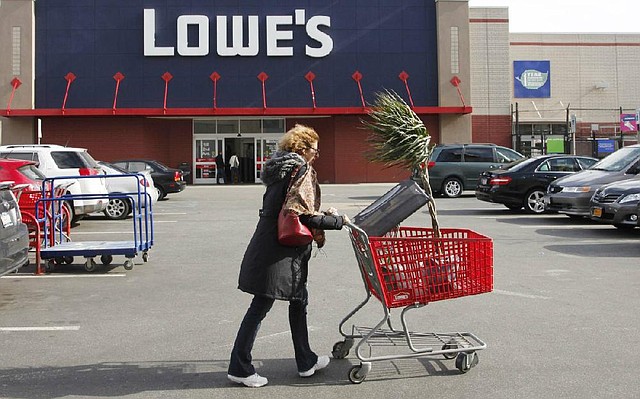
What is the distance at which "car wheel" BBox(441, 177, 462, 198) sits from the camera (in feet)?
78.2

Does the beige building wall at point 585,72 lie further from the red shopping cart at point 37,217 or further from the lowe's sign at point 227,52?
the red shopping cart at point 37,217

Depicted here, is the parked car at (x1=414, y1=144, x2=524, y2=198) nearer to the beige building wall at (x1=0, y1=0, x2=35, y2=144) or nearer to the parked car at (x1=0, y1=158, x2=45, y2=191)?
the parked car at (x1=0, y1=158, x2=45, y2=191)

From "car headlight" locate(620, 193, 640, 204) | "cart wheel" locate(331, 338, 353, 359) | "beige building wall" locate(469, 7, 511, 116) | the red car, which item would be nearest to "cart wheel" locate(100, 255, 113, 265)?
the red car

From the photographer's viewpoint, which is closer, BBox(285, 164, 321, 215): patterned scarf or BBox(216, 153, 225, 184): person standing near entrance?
BBox(285, 164, 321, 215): patterned scarf

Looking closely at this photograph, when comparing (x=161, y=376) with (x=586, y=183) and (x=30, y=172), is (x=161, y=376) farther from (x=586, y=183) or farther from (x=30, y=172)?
(x=586, y=183)

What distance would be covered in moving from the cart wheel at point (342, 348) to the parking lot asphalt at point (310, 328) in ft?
0.20

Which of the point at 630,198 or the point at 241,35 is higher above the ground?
the point at 241,35

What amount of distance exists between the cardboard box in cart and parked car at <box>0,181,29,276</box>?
386 centimetres

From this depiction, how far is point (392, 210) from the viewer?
5305 millimetres

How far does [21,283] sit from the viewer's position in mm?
9297

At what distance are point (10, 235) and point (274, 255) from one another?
3.71 m

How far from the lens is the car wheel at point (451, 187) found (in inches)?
939

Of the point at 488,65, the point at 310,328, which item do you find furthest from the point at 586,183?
the point at 488,65

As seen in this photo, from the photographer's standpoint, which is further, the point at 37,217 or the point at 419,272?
the point at 37,217
